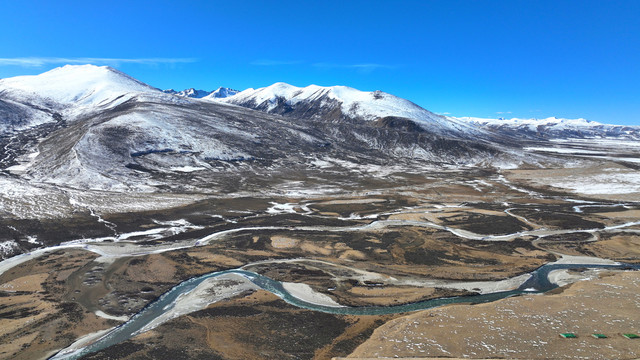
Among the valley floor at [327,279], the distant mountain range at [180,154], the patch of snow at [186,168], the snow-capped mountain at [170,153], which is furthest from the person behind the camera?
the patch of snow at [186,168]

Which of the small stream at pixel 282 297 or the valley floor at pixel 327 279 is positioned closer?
the valley floor at pixel 327 279

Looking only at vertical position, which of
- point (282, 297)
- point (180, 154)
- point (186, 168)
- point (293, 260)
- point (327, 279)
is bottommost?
point (282, 297)

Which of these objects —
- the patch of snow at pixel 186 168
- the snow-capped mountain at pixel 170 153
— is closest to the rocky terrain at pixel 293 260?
the snow-capped mountain at pixel 170 153

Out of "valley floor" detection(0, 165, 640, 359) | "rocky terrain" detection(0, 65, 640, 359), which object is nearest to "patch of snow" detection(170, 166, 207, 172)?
"rocky terrain" detection(0, 65, 640, 359)

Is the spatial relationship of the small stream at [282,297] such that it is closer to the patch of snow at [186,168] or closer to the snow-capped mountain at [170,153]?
the snow-capped mountain at [170,153]

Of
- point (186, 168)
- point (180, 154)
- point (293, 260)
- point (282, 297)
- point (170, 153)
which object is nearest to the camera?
point (282, 297)

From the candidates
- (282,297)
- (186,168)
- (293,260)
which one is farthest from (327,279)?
(186,168)

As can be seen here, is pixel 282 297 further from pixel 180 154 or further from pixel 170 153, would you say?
pixel 170 153

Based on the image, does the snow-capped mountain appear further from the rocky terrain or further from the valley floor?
the valley floor

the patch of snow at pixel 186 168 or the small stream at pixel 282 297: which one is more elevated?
the patch of snow at pixel 186 168
